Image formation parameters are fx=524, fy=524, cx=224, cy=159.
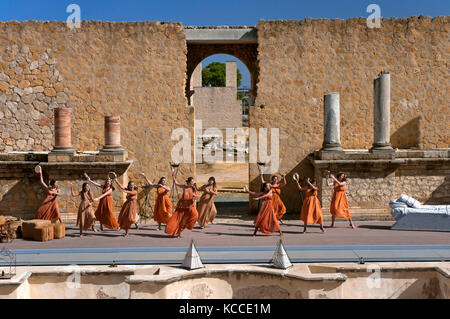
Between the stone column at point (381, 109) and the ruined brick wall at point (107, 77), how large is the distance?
528 cm

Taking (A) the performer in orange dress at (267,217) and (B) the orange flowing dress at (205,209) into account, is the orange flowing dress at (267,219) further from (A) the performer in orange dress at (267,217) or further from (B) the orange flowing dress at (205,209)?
(B) the orange flowing dress at (205,209)

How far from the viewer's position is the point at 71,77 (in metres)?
15.4

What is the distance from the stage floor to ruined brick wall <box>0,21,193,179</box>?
3.36m

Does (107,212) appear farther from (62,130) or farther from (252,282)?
(252,282)

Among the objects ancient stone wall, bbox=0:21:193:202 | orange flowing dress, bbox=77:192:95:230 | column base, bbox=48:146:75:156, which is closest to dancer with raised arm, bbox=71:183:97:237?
orange flowing dress, bbox=77:192:95:230

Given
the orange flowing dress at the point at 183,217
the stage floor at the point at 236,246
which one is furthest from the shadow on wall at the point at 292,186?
the orange flowing dress at the point at 183,217

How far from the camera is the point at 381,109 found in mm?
14062

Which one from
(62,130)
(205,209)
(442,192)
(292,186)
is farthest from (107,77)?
(442,192)

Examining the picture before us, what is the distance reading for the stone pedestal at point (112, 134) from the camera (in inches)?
551

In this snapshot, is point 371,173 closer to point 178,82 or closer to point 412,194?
point 412,194

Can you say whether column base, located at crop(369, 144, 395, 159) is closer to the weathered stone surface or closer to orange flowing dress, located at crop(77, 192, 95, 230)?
orange flowing dress, located at crop(77, 192, 95, 230)

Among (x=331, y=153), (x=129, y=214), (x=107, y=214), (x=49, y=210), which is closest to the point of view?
(x=129, y=214)

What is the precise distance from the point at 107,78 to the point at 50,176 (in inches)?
137

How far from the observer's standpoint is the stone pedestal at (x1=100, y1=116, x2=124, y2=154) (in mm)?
14008
